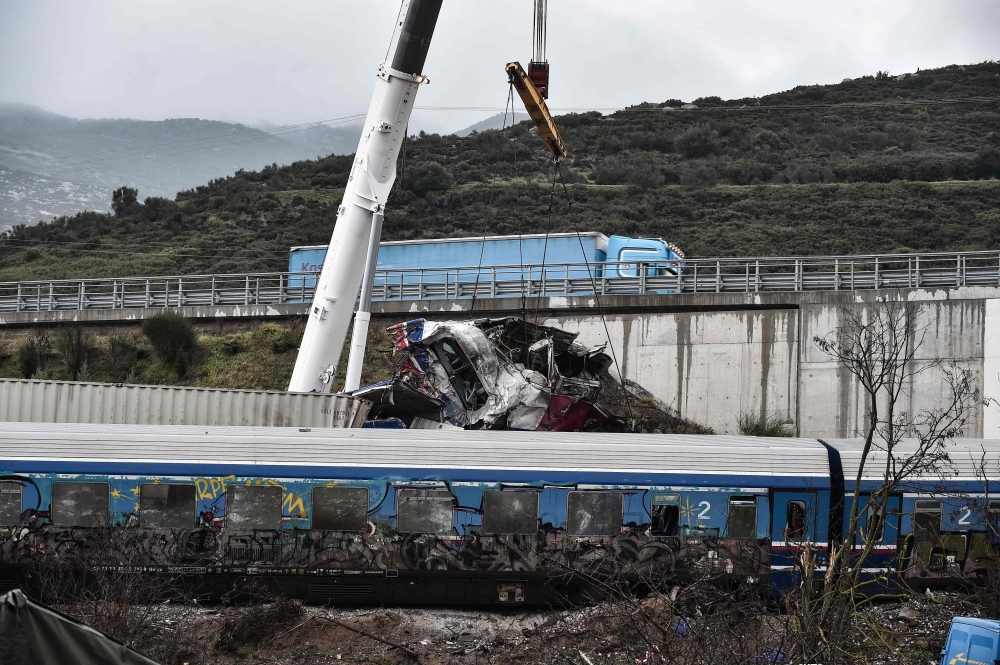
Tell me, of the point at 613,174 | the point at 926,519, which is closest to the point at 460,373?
the point at 926,519

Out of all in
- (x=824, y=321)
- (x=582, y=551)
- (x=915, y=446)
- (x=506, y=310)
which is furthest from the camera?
(x=506, y=310)

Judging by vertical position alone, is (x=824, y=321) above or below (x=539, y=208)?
below

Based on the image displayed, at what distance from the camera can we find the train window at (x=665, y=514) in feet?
52.8

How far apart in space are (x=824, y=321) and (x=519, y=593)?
51.5 ft

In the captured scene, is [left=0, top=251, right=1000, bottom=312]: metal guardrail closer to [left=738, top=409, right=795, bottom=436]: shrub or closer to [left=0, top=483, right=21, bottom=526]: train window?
[left=738, top=409, right=795, bottom=436]: shrub

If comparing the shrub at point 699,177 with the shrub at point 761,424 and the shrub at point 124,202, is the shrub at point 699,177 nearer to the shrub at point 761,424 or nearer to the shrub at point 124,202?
the shrub at point 124,202

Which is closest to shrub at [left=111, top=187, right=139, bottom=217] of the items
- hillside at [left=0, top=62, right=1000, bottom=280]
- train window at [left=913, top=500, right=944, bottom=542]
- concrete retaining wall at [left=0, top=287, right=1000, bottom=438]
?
hillside at [left=0, top=62, right=1000, bottom=280]

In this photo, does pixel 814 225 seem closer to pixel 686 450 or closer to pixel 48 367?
pixel 48 367

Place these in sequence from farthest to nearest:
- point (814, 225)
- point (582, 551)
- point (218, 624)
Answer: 1. point (814, 225)
2. point (582, 551)
3. point (218, 624)

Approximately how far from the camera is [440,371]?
74.1ft

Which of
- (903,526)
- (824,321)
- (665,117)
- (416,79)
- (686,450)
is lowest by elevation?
(903,526)

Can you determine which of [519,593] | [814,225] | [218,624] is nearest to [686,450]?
[519,593]

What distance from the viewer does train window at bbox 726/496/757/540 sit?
1614cm

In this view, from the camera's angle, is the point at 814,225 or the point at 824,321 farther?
the point at 814,225
